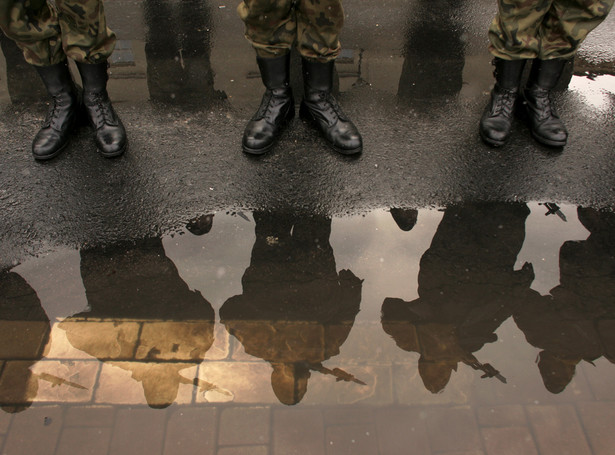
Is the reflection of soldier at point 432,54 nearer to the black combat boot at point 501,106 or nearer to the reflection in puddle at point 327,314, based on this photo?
the black combat boot at point 501,106

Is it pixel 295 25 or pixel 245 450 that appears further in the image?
pixel 295 25

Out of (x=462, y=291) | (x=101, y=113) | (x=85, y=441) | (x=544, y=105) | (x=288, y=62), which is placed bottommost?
(x=85, y=441)

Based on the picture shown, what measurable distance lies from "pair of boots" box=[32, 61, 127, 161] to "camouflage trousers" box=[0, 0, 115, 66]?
0.28ft

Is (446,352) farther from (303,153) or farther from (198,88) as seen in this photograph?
(198,88)

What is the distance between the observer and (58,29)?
254cm

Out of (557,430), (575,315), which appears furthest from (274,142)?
(557,430)

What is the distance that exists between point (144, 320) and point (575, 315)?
1.81m

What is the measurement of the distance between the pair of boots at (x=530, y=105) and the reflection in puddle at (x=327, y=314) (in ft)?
1.64

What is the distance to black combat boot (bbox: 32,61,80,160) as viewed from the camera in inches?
103

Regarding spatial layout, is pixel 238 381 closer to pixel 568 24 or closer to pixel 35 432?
pixel 35 432

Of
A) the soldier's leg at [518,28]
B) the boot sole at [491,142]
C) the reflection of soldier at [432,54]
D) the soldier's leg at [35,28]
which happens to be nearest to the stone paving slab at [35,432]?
the soldier's leg at [35,28]

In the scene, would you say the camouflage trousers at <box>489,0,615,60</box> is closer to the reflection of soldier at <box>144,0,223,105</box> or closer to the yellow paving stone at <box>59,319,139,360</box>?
the reflection of soldier at <box>144,0,223,105</box>

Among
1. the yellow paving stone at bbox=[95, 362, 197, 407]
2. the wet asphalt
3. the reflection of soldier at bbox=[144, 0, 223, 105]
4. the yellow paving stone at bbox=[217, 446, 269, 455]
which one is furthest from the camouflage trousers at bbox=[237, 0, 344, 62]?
the yellow paving stone at bbox=[217, 446, 269, 455]

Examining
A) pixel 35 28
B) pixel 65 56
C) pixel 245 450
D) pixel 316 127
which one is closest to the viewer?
pixel 245 450
